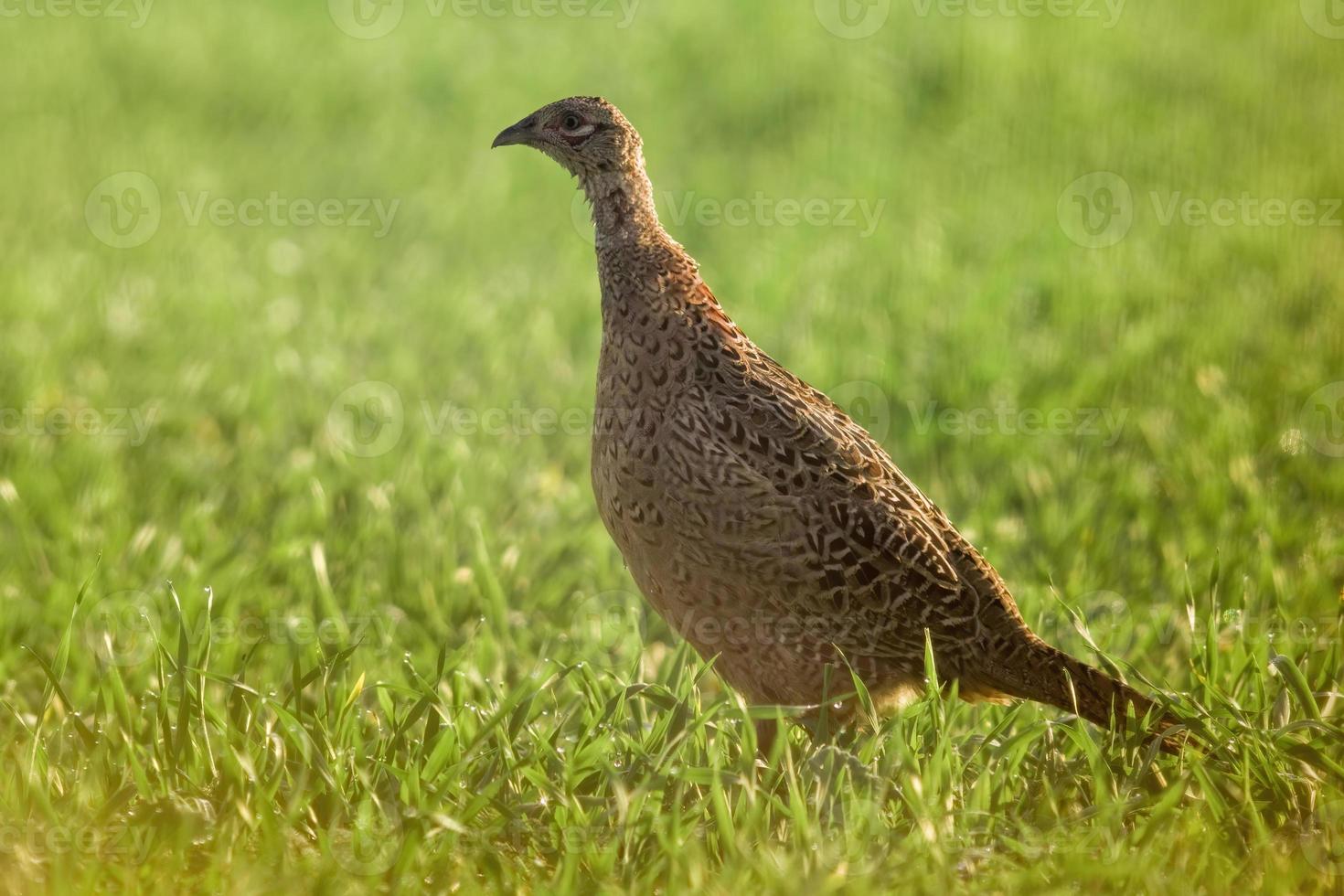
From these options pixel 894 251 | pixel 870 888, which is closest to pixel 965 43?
pixel 894 251

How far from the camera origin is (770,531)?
3562mm

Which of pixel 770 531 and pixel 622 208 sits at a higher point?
pixel 622 208

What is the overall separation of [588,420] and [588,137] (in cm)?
266

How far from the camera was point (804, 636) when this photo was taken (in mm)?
3613

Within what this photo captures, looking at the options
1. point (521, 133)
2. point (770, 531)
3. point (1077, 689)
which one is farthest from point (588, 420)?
point (1077, 689)

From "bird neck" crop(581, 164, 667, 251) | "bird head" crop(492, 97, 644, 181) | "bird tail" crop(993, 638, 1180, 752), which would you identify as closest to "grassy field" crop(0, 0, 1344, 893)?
"bird tail" crop(993, 638, 1180, 752)

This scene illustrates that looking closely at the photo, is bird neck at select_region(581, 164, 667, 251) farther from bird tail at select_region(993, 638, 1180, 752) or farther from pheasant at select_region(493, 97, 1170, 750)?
bird tail at select_region(993, 638, 1180, 752)

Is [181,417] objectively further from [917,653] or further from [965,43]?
[965,43]

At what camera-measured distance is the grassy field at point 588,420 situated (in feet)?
10.6

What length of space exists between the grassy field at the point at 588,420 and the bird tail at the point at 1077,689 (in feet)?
0.34

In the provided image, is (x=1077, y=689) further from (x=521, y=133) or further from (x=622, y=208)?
(x=521, y=133)

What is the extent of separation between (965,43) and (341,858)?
8443 millimetres

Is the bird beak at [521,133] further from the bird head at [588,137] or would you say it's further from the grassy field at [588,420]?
the grassy field at [588,420]

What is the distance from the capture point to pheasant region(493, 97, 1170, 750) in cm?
357
